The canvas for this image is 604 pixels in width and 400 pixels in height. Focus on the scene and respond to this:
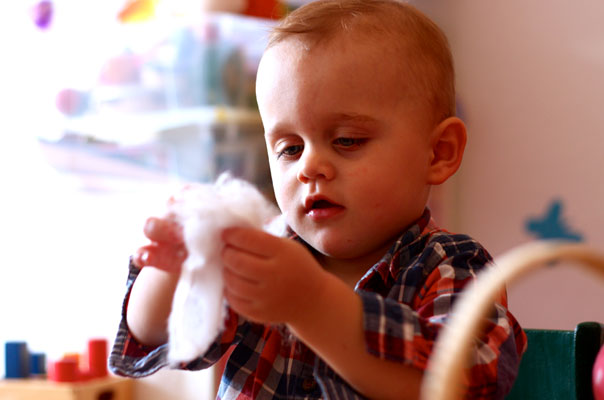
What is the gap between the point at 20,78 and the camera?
1.93m

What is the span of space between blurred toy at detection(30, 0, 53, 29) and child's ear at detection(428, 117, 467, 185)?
4.94 ft

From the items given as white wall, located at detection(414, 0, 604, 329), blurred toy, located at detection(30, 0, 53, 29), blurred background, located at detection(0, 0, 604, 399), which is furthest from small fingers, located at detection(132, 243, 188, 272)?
white wall, located at detection(414, 0, 604, 329)

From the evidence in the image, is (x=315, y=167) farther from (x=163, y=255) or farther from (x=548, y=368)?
(x=548, y=368)

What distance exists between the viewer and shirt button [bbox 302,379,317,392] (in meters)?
0.67

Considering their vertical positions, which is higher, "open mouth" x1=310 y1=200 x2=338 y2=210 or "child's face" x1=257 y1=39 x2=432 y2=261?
"child's face" x1=257 y1=39 x2=432 y2=261

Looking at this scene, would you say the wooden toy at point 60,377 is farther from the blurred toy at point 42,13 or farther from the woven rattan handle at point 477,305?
the woven rattan handle at point 477,305

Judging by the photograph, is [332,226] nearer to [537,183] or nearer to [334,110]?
[334,110]

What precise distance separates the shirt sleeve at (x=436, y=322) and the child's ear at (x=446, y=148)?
0.38 feet

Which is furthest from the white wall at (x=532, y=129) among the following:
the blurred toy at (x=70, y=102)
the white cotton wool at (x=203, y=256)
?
the white cotton wool at (x=203, y=256)

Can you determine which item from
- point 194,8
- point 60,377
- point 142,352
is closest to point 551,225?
point 194,8

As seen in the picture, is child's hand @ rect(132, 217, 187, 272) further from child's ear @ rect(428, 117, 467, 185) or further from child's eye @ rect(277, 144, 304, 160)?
child's ear @ rect(428, 117, 467, 185)

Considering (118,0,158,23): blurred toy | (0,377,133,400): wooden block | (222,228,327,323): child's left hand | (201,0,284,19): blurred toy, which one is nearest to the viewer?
(222,228,327,323): child's left hand

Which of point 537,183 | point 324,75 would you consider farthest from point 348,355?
point 537,183

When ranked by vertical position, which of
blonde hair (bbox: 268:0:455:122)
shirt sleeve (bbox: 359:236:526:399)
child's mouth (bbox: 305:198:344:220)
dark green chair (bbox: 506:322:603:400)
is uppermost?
blonde hair (bbox: 268:0:455:122)
